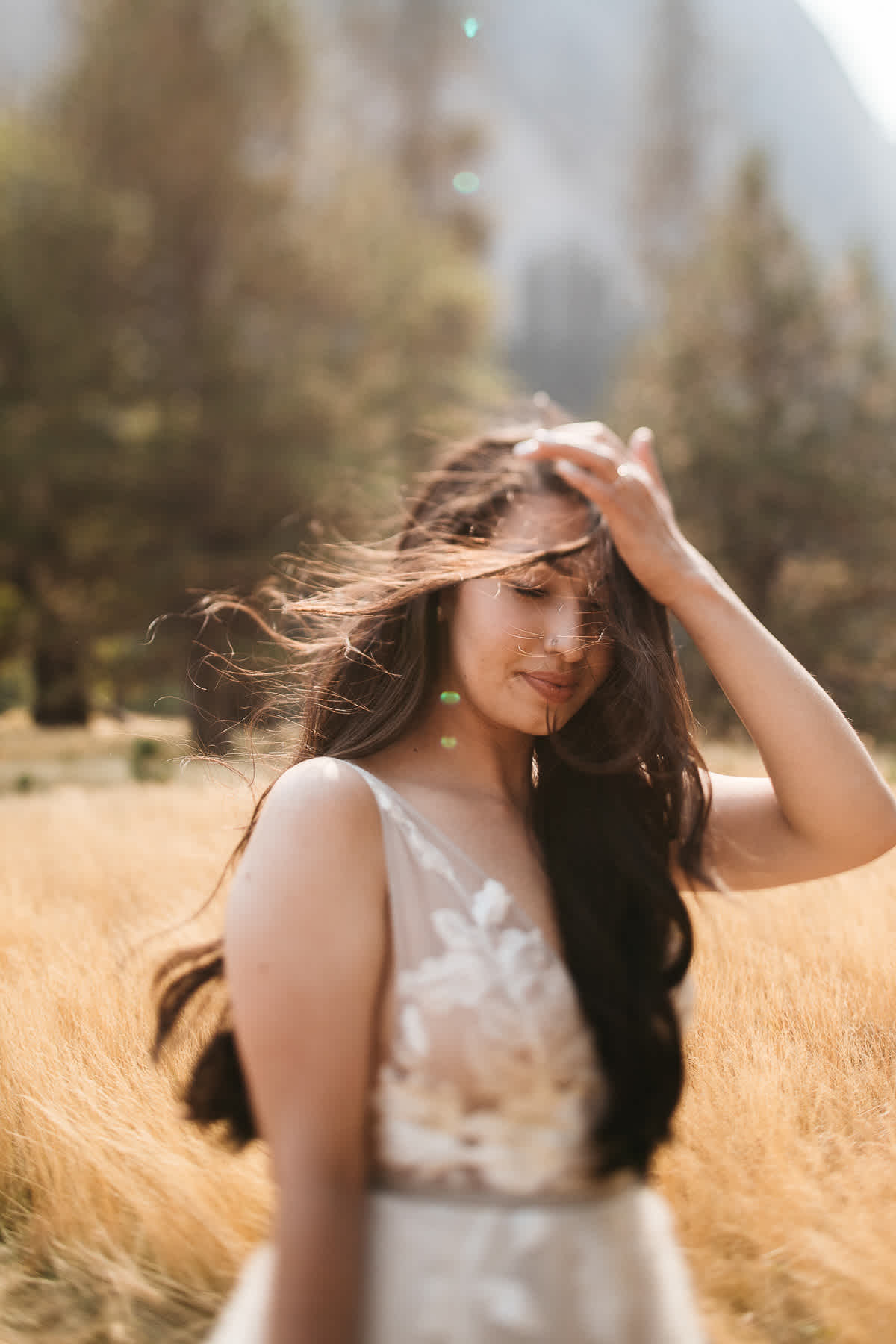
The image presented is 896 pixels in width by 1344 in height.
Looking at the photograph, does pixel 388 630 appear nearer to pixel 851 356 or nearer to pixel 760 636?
pixel 760 636

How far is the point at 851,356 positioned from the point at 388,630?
647 inches

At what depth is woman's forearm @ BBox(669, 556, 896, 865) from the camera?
1.54m

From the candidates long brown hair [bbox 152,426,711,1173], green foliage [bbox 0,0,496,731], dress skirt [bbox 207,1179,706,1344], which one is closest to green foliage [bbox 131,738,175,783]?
green foliage [bbox 0,0,496,731]

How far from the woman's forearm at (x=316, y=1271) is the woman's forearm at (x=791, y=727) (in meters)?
0.90

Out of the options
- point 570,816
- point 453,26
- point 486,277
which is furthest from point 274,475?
point 453,26

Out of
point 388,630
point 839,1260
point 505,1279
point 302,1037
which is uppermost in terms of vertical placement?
point 388,630

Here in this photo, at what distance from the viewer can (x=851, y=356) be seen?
15.8 meters

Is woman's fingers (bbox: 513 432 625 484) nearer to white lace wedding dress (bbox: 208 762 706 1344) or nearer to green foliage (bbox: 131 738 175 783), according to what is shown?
white lace wedding dress (bbox: 208 762 706 1344)

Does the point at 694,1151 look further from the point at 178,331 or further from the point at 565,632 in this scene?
the point at 178,331

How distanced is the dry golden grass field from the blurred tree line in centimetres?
786

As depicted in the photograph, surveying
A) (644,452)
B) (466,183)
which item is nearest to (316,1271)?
(644,452)

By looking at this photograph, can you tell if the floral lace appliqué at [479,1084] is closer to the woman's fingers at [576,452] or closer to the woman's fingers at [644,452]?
the woman's fingers at [576,452]

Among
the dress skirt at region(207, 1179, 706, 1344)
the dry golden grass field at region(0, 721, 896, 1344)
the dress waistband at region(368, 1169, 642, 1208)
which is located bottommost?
the dry golden grass field at region(0, 721, 896, 1344)

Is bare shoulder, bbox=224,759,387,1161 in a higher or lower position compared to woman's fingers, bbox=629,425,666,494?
lower
